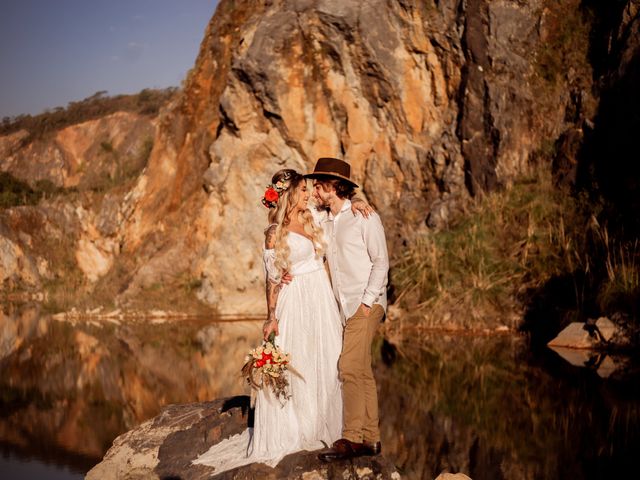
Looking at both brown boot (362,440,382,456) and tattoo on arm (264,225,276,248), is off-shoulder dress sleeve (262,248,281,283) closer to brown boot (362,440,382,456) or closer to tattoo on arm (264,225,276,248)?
tattoo on arm (264,225,276,248)

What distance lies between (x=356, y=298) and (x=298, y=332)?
23.6 inches

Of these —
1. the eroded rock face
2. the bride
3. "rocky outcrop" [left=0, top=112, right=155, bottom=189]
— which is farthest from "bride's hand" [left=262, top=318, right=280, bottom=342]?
"rocky outcrop" [left=0, top=112, right=155, bottom=189]

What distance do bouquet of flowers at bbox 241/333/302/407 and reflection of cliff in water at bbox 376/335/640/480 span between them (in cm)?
175

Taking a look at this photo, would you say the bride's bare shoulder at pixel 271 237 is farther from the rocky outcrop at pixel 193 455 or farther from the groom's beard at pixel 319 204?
the rocky outcrop at pixel 193 455

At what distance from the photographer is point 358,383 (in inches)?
259

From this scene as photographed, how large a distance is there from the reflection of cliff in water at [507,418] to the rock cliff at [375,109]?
871cm

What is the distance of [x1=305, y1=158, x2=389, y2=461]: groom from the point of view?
6.53 metres

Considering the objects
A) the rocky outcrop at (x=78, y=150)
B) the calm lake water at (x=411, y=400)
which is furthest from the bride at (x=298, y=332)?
the rocky outcrop at (x=78, y=150)

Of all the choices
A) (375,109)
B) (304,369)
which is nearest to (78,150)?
(375,109)

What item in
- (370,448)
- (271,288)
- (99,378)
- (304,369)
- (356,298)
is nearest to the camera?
(370,448)

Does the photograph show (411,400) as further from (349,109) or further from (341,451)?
(349,109)

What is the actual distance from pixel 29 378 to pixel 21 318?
33.9 ft

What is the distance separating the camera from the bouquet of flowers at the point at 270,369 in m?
6.73

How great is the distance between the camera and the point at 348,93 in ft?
74.6
